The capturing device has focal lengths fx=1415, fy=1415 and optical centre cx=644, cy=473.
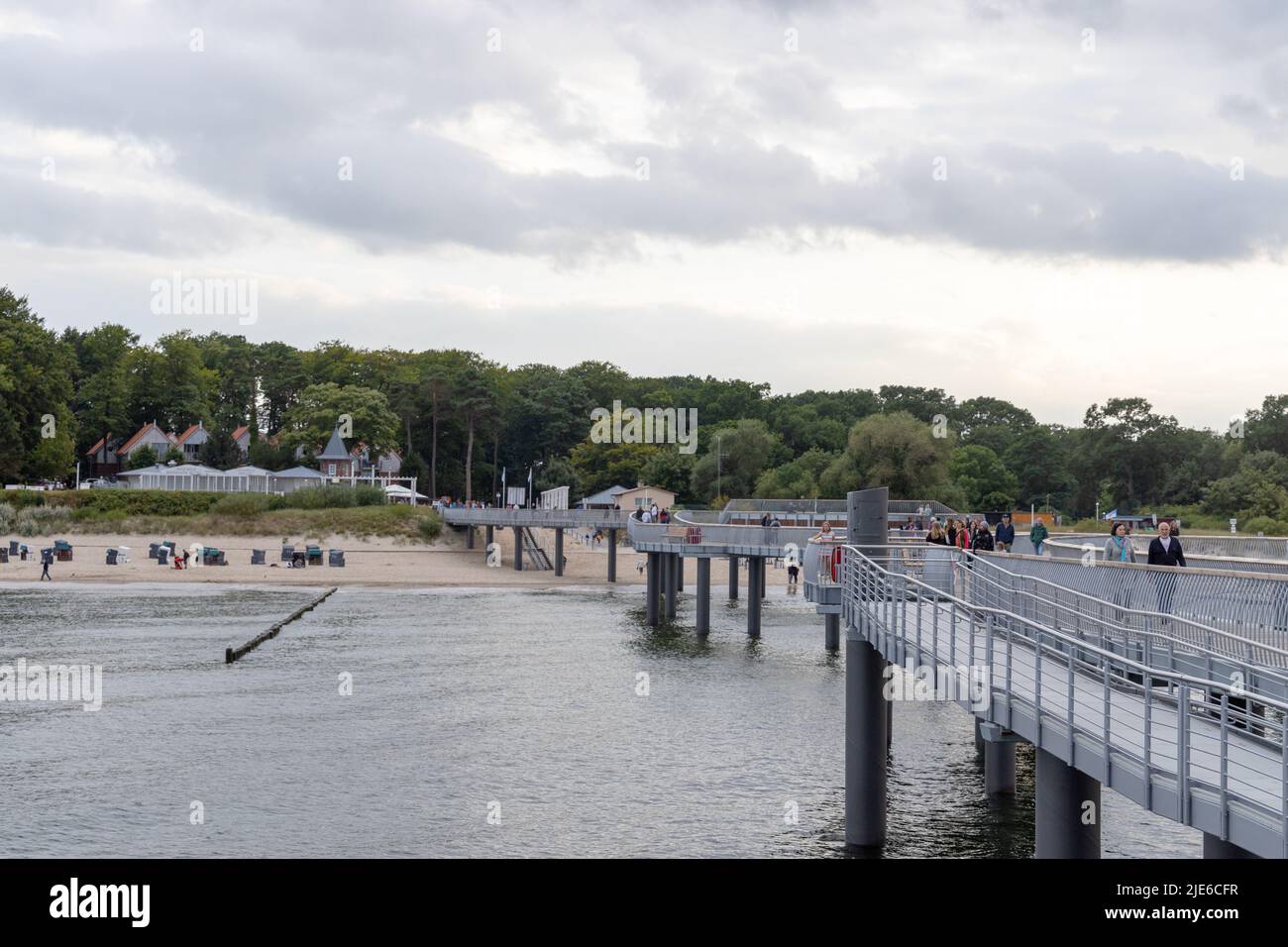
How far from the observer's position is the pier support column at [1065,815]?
12914 millimetres

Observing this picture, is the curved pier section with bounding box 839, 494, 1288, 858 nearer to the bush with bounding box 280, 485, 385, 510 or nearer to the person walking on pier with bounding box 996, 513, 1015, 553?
the person walking on pier with bounding box 996, 513, 1015, 553

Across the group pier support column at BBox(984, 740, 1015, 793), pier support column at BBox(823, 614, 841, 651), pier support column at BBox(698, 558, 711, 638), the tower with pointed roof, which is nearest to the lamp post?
the tower with pointed roof

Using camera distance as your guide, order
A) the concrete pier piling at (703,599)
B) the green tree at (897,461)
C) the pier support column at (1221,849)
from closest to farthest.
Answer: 1. the pier support column at (1221,849)
2. the concrete pier piling at (703,599)
3. the green tree at (897,461)

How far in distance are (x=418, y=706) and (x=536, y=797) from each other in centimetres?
924

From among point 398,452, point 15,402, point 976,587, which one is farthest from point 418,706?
point 398,452

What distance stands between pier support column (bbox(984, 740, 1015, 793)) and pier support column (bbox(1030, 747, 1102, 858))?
824 cm

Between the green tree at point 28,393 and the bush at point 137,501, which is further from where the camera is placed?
the green tree at point 28,393

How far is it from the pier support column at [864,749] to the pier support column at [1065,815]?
5404mm

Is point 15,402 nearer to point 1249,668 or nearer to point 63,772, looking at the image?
point 63,772

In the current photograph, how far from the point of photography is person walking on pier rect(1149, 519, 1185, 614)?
17906 millimetres

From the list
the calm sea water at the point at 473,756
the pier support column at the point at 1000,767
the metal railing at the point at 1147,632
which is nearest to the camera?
the metal railing at the point at 1147,632

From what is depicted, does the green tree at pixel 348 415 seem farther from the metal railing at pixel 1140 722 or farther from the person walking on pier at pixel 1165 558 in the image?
the metal railing at pixel 1140 722

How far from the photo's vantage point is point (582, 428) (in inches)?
4993

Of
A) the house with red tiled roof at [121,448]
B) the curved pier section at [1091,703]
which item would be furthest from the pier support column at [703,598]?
the house with red tiled roof at [121,448]
